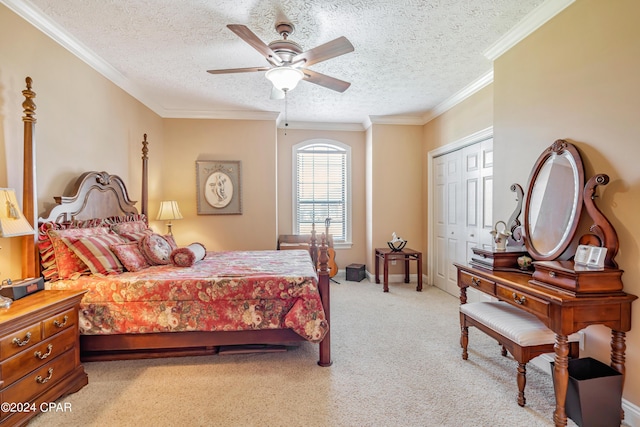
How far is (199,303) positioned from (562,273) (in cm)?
247

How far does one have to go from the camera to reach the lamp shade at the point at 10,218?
1808mm

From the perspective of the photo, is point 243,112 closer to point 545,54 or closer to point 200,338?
point 200,338

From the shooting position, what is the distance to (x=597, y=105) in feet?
6.45

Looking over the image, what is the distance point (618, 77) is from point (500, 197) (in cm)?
126

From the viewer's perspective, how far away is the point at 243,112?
190 inches

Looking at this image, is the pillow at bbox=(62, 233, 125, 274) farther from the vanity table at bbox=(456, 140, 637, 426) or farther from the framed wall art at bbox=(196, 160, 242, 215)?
the vanity table at bbox=(456, 140, 637, 426)

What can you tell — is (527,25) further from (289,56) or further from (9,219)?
(9,219)

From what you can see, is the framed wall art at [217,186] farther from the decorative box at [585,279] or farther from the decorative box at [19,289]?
the decorative box at [585,279]

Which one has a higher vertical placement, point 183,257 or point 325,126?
point 325,126

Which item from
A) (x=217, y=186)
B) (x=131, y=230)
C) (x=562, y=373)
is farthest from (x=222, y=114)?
(x=562, y=373)

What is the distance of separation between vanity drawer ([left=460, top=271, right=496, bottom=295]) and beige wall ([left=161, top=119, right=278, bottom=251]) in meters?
3.07

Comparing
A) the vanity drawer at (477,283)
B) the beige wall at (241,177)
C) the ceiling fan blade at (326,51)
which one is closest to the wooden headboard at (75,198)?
the beige wall at (241,177)

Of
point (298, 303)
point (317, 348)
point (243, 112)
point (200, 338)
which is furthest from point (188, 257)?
point (243, 112)

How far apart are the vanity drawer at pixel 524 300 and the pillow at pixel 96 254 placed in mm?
2998
